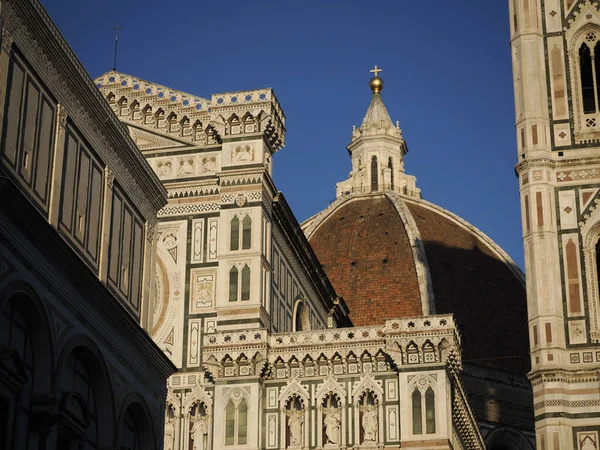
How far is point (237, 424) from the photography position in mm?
32438

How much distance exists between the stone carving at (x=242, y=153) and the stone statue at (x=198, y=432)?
6.98 meters

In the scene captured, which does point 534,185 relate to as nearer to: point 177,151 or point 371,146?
point 177,151

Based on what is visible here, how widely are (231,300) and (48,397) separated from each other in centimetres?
1774

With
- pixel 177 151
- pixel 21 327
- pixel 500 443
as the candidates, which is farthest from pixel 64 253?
pixel 500 443

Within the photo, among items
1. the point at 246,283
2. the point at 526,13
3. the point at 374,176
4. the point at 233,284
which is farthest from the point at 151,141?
the point at 374,176

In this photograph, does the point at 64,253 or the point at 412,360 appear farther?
the point at 412,360

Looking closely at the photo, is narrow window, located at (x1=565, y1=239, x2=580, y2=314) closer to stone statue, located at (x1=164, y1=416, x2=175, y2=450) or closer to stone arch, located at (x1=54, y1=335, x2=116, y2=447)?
stone statue, located at (x1=164, y1=416, x2=175, y2=450)

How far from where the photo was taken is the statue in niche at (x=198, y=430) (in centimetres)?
3291

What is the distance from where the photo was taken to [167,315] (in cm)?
3438

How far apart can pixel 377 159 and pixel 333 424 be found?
52.5m

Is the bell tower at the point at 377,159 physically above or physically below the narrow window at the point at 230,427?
above

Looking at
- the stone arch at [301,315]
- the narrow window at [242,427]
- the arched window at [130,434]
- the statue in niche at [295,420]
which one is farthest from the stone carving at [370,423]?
the arched window at [130,434]

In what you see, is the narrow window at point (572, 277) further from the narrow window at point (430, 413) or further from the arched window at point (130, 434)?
the arched window at point (130, 434)

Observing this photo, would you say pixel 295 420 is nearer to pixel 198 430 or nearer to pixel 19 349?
pixel 198 430
